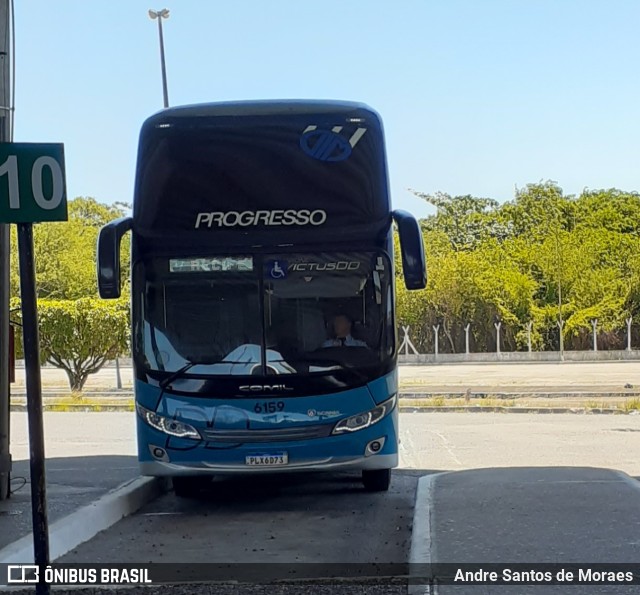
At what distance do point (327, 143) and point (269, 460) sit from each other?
308 centimetres

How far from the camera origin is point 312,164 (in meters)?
10.1

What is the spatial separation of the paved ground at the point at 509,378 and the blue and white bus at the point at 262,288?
19287 millimetres

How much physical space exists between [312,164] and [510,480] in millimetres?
3739

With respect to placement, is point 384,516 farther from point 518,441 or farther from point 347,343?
point 518,441

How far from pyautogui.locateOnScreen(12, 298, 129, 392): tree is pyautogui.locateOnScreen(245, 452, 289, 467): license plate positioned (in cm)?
2083

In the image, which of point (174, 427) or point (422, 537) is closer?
point (422, 537)

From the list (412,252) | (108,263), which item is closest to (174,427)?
(108,263)

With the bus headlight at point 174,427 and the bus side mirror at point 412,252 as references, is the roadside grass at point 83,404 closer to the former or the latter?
the bus headlight at point 174,427

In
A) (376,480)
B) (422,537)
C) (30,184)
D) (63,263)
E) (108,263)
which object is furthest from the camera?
(63,263)

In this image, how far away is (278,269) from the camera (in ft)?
32.7

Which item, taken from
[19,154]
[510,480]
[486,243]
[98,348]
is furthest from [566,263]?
[19,154]

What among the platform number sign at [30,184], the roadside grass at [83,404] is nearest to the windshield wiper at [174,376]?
the platform number sign at [30,184]

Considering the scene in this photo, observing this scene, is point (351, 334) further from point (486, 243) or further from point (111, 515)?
point (486, 243)

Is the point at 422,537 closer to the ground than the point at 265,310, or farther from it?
closer to the ground
